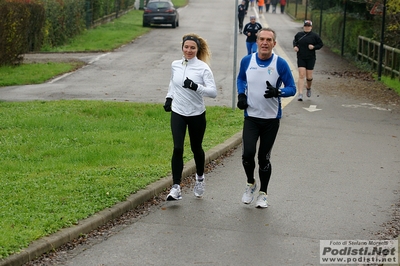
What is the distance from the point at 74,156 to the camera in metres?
10.8

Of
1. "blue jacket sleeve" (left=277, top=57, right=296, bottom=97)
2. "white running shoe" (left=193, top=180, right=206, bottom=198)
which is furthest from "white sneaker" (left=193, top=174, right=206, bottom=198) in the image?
"blue jacket sleeve" (left=277, top=57, right=296, bottom=97)

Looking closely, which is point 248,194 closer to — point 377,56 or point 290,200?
point 290,200

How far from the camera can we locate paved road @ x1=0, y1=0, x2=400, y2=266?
688cm

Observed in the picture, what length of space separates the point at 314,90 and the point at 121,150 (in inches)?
421

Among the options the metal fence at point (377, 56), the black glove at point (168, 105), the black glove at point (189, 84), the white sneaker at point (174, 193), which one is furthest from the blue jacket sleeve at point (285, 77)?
the metal fence at point (377, 56)

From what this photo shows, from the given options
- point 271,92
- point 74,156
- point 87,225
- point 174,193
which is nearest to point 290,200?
point 174,193

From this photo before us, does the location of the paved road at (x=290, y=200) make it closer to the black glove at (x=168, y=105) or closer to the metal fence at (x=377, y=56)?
the black glove at (x=168, y=105)

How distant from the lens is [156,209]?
27.5ft

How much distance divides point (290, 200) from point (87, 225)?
2726 mm

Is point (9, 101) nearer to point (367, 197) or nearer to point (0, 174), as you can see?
point (0, 174)

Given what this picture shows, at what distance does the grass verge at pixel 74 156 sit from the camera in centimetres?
756

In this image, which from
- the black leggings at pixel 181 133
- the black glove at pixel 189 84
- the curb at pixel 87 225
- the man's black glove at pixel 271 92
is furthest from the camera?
the black leggings at pixel 181 133

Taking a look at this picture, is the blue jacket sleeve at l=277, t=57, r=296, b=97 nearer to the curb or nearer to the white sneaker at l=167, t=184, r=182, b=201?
the white sneaker at l=167, t=184, r=182, b=201

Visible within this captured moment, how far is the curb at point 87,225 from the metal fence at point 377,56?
1434cm
